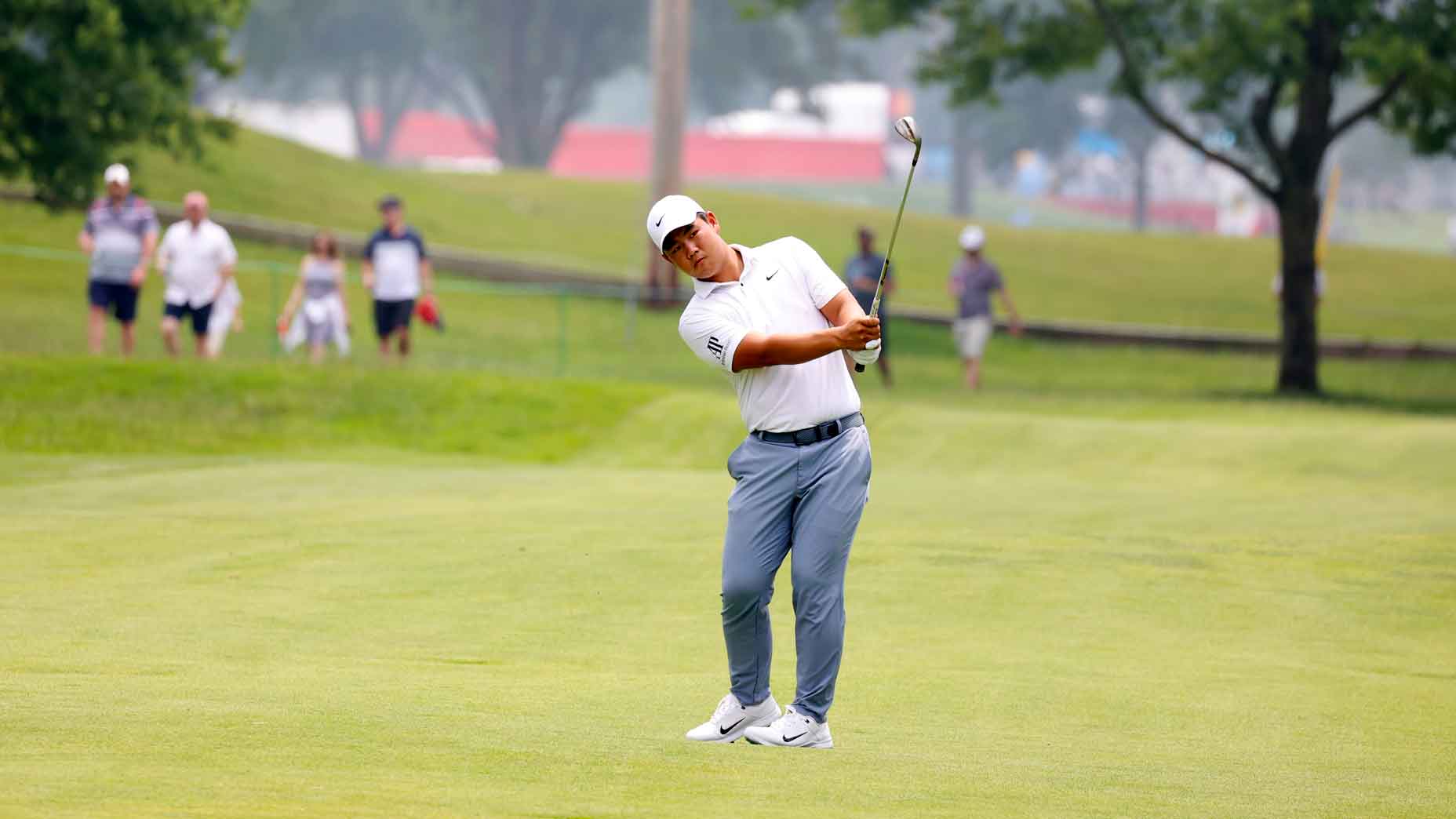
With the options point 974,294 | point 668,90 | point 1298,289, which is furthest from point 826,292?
point 668,90

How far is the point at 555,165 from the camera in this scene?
10306 centimetres

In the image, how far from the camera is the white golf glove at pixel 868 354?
7.23m

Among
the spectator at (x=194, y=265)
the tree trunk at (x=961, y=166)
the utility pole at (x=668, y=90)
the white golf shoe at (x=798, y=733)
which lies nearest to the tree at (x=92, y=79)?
the spectator at (x=194, y=265)

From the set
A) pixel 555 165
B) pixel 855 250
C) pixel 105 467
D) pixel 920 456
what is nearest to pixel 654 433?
pixel 920 456

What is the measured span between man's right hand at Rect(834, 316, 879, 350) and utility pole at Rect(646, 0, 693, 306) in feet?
85.1

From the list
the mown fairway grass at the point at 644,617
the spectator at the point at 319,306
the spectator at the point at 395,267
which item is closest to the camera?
the mown fairway grass at the point at 644,617

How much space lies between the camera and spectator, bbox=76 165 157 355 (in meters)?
22.9

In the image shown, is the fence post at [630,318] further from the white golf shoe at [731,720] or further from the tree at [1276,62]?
the white golf shoe at [731,720]

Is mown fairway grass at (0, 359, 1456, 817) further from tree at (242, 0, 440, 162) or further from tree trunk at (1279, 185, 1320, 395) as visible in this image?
tree at (242, 0, 440, 162)

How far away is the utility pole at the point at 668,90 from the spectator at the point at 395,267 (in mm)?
Answer: 9804

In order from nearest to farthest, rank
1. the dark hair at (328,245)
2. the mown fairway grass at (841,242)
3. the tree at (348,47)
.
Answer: the dark hair at (328,245) → the mown fairway grass at (841,242) → the tree at (348,47)

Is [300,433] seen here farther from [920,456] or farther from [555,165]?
[555,165]

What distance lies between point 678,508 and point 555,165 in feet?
292

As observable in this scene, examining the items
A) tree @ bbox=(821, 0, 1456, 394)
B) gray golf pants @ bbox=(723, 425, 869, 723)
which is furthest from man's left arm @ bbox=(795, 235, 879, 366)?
tree @ bbox=(821, 0, 1456, 394)
